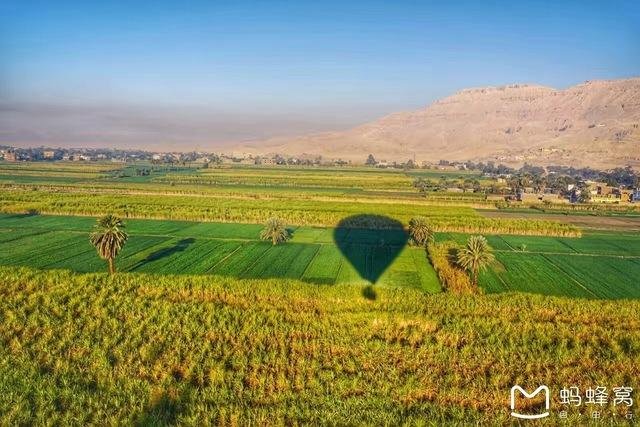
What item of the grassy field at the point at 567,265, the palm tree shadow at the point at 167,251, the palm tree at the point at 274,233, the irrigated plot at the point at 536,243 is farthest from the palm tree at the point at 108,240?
the irrigated plot at the point at 536,243

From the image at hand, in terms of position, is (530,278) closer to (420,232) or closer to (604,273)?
(604,273)

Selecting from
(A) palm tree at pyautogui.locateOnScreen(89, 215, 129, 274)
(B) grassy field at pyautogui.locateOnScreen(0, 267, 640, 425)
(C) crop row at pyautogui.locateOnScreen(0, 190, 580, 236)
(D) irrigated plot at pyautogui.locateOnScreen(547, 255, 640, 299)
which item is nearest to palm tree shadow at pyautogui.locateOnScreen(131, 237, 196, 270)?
(A) palm tree at pyautogui.locateOnScreen(89, 215, 129, 274)

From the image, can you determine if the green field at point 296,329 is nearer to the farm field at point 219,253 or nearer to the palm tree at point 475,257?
the farm field at point 219,253

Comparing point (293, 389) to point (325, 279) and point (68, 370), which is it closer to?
point (68, 370)

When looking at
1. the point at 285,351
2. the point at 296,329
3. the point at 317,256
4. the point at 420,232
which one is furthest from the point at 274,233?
the point at 285,351

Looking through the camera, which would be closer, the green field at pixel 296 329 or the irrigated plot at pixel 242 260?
the green field at pixel 296 329

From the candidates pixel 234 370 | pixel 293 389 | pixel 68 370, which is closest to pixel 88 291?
pixel 68 370

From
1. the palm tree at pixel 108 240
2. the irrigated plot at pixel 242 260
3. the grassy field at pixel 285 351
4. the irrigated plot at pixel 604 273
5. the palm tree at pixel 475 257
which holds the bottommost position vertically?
the irrigated plot at pixel 604 273
